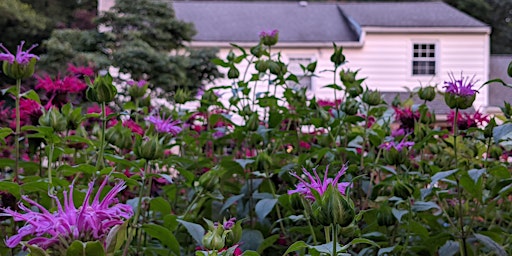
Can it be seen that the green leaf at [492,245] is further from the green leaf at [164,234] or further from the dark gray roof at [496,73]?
the dark gray roof at [496,73]

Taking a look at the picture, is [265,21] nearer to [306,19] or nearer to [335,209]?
[306,19]

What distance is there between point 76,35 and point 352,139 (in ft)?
24.5

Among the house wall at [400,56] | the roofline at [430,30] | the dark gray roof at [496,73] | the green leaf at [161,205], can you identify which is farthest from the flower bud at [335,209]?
the roofline at [430,30]

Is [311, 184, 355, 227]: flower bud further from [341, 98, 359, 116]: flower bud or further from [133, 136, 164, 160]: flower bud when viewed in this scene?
[341, 98, 359, 116]: flower bud

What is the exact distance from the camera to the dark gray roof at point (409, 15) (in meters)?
9.30

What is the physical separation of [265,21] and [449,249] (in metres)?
9.16

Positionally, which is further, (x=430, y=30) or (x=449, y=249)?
(x=430, y=30)

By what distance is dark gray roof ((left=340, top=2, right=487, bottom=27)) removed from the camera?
9.30 m

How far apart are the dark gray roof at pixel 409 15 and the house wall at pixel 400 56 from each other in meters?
0.18

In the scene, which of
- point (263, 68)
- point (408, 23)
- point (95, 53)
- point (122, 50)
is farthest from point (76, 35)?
point (263, 68)

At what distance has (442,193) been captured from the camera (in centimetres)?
112

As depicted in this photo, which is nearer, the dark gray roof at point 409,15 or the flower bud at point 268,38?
the flower bud at point 268,38

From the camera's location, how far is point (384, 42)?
30.1 feet

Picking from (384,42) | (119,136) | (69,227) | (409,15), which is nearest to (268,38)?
(119,136)
